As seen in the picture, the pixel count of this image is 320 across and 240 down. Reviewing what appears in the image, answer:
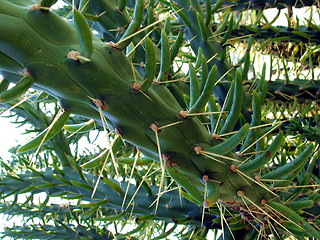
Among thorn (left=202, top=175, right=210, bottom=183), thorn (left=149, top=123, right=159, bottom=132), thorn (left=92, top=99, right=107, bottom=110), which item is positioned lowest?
thorn (left=202, top=175, right=210, bottom=183)

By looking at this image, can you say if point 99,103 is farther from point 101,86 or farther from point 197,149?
point 197,149

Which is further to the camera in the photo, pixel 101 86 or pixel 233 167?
pixel 233 167

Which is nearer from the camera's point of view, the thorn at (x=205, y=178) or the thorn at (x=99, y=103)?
the thorn at (x=99, y=103)

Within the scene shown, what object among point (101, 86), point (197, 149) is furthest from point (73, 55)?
point (197, 149)

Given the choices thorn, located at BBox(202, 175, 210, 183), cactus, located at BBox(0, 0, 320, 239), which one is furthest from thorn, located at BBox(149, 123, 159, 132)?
thorn, located at BBox(202, 175, 210, 183)

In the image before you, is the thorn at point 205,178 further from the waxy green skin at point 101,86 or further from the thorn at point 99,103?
the thorn at point 99,103

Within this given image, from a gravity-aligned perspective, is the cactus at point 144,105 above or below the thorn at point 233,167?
above

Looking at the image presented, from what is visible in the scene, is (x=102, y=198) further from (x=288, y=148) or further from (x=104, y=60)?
(x=288, y=148)

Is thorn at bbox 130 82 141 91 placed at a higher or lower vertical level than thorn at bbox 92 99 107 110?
higher

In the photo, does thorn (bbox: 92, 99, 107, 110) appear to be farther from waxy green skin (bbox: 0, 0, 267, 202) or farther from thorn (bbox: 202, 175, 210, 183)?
thorn (bbox: 202, 175, 210, 183)

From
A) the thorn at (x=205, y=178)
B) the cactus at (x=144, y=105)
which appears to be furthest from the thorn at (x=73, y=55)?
the thorn at (x=205, y=178)

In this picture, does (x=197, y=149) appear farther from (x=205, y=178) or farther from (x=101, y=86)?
(x=101, y=86)

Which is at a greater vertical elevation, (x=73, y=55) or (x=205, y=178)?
(x=73, y=55)
